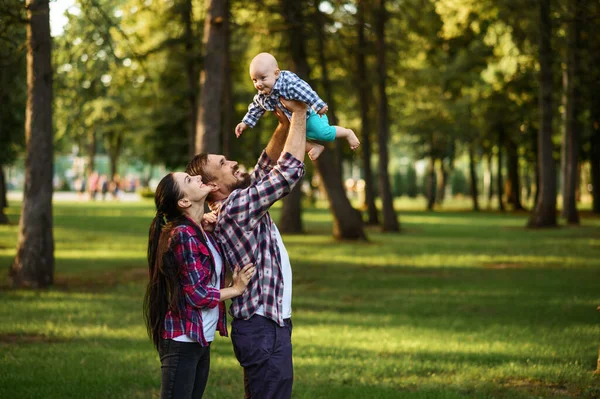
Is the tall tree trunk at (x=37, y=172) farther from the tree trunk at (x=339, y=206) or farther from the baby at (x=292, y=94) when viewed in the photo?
the tree trunk at (x=339, y=206)

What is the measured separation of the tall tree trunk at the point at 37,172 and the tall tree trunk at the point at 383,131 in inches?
698

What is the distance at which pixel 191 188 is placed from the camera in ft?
14.8

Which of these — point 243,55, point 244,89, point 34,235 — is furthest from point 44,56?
point 244,89

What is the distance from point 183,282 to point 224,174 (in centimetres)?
61

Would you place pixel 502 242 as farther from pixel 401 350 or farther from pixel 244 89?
pixel 244 89

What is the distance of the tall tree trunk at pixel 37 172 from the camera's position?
49.4 feet

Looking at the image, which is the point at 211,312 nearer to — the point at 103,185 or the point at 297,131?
the point at 297,131

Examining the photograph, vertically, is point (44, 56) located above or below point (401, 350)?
above

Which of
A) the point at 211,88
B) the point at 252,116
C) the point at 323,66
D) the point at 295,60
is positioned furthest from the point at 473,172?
the point at 252,116

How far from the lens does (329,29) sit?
2766 cm

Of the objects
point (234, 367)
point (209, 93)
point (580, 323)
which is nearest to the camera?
point (234, 367)

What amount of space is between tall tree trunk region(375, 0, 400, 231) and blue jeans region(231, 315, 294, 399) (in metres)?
27.4

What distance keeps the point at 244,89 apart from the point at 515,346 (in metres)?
40.0

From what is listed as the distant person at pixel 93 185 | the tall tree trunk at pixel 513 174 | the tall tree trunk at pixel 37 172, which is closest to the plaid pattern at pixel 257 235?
the tall tree trunk at pixel 37 172
